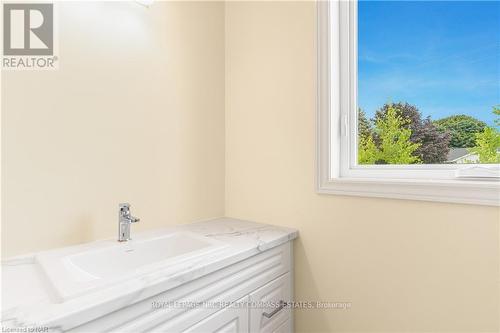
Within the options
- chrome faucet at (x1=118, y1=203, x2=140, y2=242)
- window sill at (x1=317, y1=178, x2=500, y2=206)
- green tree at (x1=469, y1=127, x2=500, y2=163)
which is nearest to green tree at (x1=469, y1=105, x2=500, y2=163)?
green tree at (x1=469, y1=127, x2=500, y2=163)

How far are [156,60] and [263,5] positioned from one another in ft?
1.97

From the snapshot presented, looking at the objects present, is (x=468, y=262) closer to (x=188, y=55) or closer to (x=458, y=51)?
(x=458, y=51)

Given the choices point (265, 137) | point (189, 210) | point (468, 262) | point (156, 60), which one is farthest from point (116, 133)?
point (468, 262)

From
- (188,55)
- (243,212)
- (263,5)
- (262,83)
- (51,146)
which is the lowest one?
(243,212)

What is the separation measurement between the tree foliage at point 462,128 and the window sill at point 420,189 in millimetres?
197

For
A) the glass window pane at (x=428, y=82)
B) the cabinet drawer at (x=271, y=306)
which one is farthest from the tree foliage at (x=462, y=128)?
the cabinet drawer at (x=271, y=306)

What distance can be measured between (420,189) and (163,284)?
0.89 metres

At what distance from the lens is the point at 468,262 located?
95 centimetres

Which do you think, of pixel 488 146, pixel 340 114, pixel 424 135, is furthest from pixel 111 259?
pixel 488 146

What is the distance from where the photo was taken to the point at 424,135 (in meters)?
1.16

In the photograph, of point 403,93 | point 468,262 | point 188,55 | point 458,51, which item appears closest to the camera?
point 468,262

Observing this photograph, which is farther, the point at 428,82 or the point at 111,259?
the point at 428,82

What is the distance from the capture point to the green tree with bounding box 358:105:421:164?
119cm

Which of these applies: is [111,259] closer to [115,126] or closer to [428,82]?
[115,126]
